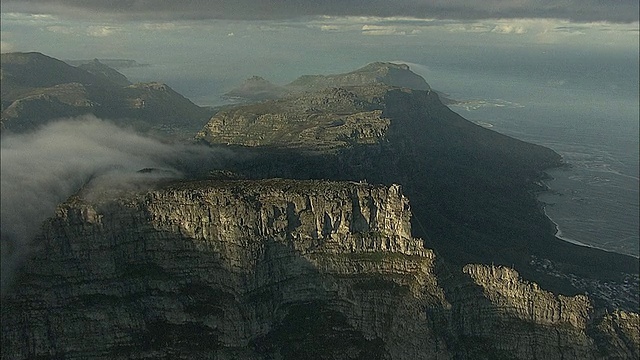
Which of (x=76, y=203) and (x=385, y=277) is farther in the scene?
(x=385, y=277)

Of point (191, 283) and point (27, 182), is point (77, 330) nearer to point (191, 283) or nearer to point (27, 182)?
point (191, 283)

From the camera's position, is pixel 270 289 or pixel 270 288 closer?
pixel 270 289

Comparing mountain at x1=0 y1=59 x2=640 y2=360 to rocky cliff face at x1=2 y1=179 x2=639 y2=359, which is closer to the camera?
rocky cliff face at x1=2 y1=179 x2=639 y2=359

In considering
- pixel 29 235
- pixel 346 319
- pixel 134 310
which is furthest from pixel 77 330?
pixel 346 319

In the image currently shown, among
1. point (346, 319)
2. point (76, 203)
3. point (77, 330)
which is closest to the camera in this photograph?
point (77, 330)

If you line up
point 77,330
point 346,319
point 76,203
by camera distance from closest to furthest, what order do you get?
point 77,330, point 76,203, point 346,319

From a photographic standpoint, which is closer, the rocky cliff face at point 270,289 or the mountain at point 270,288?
the rocky cliff face at point 270,289

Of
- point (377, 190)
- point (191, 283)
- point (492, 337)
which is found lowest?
point (492, 337)

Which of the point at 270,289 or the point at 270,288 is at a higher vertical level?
the point at 270,288
